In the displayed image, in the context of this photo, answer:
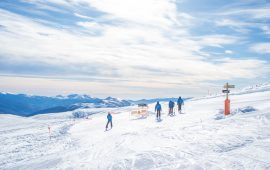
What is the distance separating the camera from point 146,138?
2478 centimetres

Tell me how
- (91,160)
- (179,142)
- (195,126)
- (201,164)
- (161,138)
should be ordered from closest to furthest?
(201,164) → (91,160) → (179,142) → (161,138) → (195,126)

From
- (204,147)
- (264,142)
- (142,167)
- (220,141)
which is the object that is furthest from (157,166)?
(264,142)

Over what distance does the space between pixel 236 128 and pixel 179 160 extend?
28.8 ft

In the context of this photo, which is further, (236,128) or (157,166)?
(236,128)

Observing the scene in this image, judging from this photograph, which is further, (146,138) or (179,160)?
(146,138)

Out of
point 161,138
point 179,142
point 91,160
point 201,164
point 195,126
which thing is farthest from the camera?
point 195,126

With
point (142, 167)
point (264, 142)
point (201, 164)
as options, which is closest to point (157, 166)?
point (142, 167)

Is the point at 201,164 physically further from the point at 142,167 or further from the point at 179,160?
the point at 142,167

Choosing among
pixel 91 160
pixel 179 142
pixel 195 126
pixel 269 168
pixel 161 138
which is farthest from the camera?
pixel 195 126

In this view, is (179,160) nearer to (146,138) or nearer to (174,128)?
(146,138)

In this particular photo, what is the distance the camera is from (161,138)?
2431cm

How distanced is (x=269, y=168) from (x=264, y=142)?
5.10m

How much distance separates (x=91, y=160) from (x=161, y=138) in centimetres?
621

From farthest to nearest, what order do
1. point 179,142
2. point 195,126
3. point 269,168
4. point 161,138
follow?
point 195,126 → point 161,138 → point 179,142 → point 269,168
